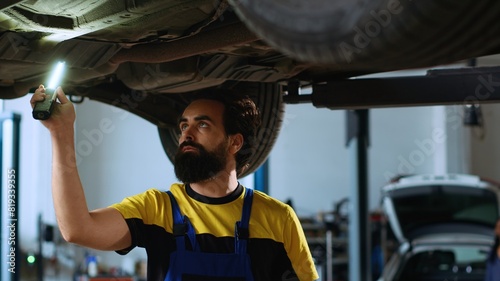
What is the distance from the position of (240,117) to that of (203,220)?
0.39 m

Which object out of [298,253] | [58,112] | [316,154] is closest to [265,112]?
[298,253]

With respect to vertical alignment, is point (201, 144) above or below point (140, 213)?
above

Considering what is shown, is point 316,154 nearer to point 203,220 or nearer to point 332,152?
point 332,152

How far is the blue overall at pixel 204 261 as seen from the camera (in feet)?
7.93

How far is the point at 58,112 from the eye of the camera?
218 cm

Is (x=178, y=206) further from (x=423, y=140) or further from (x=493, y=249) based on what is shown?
(x=423, y=140)

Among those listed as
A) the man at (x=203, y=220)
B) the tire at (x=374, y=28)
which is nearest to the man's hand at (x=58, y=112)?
the man at (x=203, y=220)

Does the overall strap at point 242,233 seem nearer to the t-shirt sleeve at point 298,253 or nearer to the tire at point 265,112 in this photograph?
the t-shirt sleeve at point 298,253

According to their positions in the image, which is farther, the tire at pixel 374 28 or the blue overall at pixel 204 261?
the blue overall at pixel 204 261

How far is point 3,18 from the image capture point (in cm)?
223

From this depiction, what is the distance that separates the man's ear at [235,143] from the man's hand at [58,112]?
64cm

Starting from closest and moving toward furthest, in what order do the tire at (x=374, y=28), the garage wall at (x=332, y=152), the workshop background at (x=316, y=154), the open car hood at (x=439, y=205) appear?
1. the tire at (x=374, y=28)
2. the open car hood at (x=439, y=205)
3. the workshop background at (x=316, y=154)
4. the garage wall at (x=332, y=152)

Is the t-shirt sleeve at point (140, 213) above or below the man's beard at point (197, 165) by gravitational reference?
below

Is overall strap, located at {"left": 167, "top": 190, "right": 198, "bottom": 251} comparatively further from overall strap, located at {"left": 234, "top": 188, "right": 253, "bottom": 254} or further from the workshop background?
the workshop background
